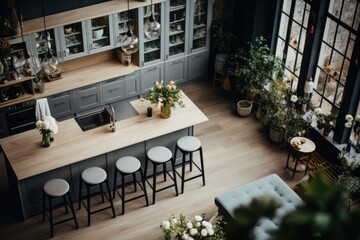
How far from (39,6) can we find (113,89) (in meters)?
2.02

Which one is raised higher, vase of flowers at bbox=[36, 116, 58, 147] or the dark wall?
the dark wall

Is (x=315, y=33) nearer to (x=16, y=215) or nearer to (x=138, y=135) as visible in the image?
(x=138, y=135)

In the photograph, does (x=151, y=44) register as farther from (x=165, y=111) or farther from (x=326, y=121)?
(x=326, y=121)

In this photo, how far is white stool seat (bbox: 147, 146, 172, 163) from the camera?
285 inches

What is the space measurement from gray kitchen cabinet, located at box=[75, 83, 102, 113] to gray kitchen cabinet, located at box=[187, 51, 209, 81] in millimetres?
1992

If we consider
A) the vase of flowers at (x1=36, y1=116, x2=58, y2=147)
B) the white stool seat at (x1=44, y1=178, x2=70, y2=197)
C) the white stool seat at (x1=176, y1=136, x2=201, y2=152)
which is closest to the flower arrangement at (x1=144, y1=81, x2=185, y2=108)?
the white stool seat at (x1=176, y1=136, x2=201, y2=152)

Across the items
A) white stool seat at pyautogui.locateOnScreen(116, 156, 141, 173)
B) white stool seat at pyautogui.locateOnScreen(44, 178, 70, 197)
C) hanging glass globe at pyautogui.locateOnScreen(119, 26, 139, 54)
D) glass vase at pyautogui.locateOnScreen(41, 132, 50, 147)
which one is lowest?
white stool seat at pyautogui.locateOnScreen(44, 178, 70, 197)

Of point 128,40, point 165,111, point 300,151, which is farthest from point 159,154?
point 300,151

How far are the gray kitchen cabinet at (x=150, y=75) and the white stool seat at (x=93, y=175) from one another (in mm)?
3015

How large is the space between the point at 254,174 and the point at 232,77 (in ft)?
8.23

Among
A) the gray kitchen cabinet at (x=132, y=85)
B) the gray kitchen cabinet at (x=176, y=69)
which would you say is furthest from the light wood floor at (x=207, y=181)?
the gray kitchen cabinet at (x=132, y=85)

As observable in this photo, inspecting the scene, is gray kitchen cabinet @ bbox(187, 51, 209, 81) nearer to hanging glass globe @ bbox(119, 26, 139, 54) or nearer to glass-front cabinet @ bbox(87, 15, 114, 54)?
glass-front cabinet @ bbox(87, 15, 114, 54)

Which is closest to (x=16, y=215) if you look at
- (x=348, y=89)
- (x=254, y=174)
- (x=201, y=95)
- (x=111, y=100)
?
(x=111, y=100)

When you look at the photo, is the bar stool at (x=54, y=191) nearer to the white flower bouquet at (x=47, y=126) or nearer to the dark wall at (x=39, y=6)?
the white flower bouquet at (x=47, y=126)
